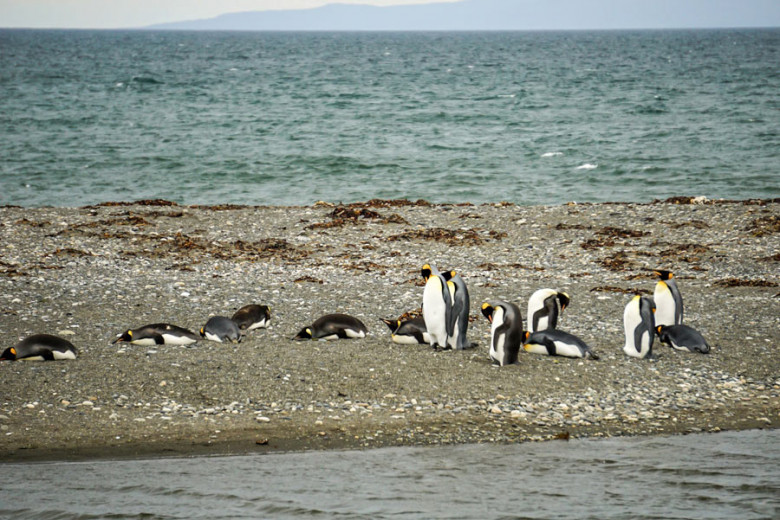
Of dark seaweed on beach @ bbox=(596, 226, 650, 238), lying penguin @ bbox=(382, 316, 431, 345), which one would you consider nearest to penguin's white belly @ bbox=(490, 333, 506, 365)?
lying penguin @ bbox=(382, 316, 431, 345)

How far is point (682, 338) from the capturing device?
9016 millimetres

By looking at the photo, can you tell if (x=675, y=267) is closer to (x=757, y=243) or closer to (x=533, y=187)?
(x=757, y=243)

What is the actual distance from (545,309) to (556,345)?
33.6 inches

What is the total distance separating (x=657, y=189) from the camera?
23.1 metres

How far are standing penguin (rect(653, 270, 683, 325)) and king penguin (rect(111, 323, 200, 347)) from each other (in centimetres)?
563

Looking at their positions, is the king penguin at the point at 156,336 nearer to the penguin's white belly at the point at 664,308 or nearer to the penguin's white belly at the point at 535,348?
the penguin's white belly at the point at 535,348

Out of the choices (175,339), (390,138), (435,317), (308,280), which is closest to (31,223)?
(308,280)

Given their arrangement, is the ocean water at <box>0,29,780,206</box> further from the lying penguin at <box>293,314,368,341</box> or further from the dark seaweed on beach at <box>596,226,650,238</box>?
the lying penguin at <box>293,314,368,341</box>

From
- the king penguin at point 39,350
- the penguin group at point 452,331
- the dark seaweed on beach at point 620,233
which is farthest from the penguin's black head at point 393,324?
the dark seaweed on beach at point 620,233

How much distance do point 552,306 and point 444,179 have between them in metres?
15.8

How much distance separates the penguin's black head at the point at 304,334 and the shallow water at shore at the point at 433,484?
2.72 m

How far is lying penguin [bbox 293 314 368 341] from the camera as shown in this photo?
9.24 m

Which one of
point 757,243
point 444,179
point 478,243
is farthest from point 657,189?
point 478,243

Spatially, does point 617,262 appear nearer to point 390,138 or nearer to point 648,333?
point 648,333
